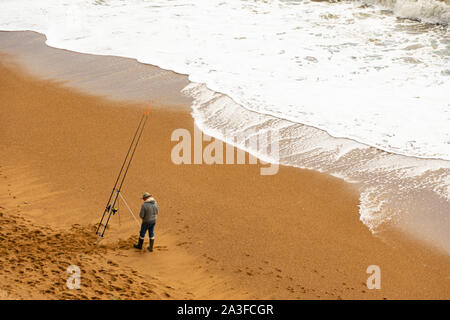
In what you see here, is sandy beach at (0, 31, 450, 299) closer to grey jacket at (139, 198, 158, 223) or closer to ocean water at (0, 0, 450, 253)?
grey jacket at (139, 198, 158, 223)

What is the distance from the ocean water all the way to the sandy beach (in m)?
0.84

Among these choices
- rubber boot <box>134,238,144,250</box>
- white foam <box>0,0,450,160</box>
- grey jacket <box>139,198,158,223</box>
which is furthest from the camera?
white foam <box>0,0,450,160</box>

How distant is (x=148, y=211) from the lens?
25.2 feet

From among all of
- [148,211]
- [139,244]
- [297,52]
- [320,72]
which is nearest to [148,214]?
[148,211]

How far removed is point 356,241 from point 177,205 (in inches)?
133

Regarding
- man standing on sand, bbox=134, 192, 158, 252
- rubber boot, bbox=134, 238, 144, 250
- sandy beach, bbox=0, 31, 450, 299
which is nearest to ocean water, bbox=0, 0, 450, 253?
sandy beach, bbox=0, 31, 450, 299

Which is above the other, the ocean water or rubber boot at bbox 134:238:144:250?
the ocean water

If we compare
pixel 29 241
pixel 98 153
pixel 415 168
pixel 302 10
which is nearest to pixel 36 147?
pixel 98 153

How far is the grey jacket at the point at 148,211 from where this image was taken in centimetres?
767

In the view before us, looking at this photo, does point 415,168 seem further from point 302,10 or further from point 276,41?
point 302,10

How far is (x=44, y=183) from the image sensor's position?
979 centimetres

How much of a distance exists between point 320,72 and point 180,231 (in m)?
8.72

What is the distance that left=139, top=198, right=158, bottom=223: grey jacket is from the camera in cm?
767

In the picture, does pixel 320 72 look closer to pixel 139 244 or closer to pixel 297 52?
pixel 297 52
